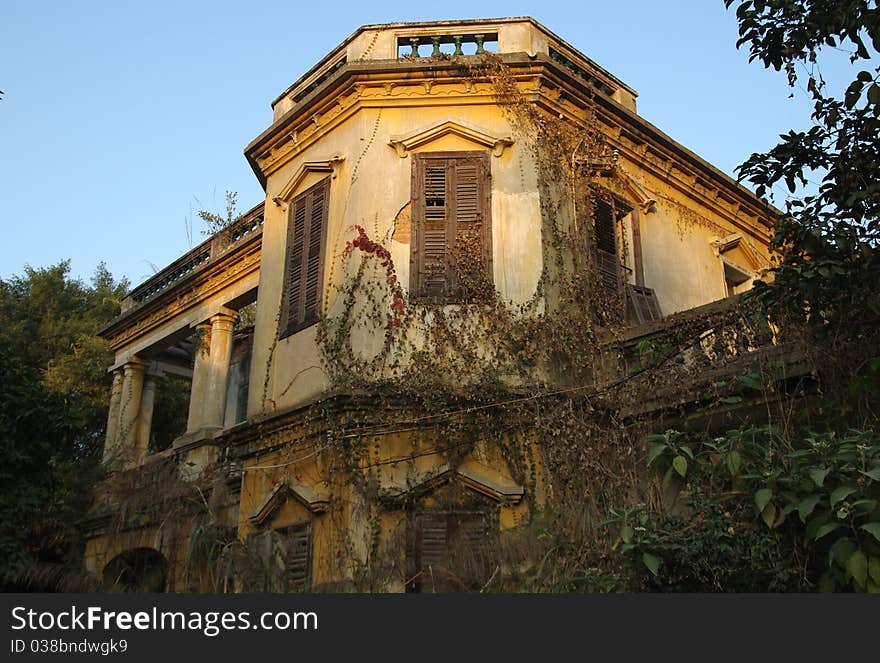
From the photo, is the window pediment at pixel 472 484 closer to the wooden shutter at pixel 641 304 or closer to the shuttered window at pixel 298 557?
the shuttered window at pixel 298 557

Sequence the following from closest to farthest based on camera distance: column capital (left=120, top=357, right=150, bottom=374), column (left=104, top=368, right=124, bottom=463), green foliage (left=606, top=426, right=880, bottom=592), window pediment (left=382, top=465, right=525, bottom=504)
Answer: green foliage (left=606, top=426, right=880, bottom=592) < window pediment (left=382, top=465, right=525, bottom=504) < column (left=104, top=368, right=124, bottom=463) < column capital (left=120, top=357, right=150, bottom=374)

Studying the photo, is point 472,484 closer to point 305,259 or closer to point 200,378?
point 305,259

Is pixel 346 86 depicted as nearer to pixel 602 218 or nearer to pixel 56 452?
pixel 602 218

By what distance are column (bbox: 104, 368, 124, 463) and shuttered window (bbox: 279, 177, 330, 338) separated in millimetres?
7753

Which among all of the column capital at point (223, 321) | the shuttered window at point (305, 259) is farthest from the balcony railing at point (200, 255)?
the shuttered window at point (305, 259)

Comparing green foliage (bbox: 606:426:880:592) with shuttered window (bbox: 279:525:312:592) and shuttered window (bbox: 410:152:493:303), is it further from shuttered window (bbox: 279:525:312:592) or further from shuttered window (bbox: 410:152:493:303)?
shuttered window (bbox: 410:152:493:303)

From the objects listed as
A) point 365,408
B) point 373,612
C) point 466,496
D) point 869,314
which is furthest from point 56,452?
point 869,314

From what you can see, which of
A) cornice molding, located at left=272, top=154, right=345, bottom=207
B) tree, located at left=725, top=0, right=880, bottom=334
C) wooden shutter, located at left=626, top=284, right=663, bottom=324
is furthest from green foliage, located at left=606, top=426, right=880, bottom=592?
cornice molding, located at left=272, top=154, right=345, bottom=207

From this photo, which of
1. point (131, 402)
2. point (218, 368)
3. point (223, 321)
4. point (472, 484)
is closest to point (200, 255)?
point (223, 321)

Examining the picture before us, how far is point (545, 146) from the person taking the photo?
11.6 meters

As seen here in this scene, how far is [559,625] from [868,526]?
7.40ft

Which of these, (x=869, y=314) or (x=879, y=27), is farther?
(x=869, y=314)

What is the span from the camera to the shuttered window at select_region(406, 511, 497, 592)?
922 centimetres

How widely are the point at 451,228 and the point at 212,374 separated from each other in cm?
708
